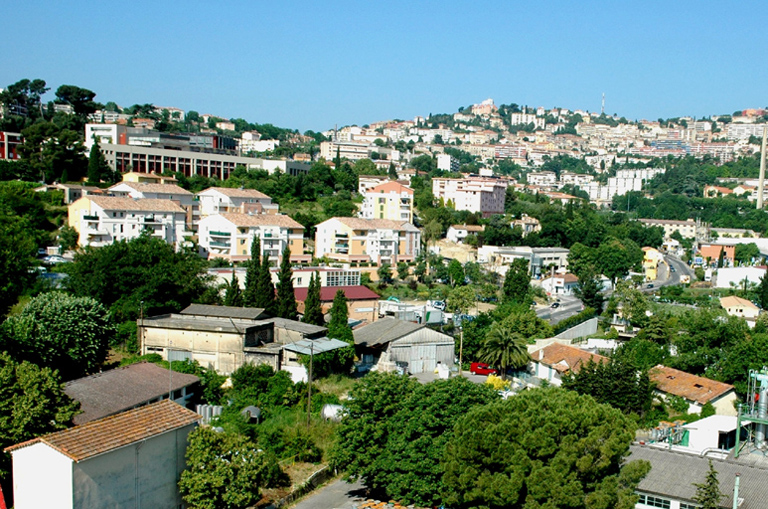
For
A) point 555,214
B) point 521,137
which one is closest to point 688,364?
point 555,214

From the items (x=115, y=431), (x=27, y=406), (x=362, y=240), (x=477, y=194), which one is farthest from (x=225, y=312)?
(x=477, y=194)

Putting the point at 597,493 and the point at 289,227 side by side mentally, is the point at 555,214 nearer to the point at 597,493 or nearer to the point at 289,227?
the point at 289,227

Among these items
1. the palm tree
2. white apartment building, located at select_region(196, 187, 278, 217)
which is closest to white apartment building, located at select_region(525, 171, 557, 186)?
white apartment building, located at select_region(196, 187, 278, 217)

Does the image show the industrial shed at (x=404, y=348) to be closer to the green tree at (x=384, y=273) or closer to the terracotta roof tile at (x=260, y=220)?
the green tree at (x=384, y=273)

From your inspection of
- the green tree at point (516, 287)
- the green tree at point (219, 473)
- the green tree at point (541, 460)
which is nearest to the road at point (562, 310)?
the green tree at point (516, 287)

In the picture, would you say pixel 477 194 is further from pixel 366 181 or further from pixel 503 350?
pixel 503 350
